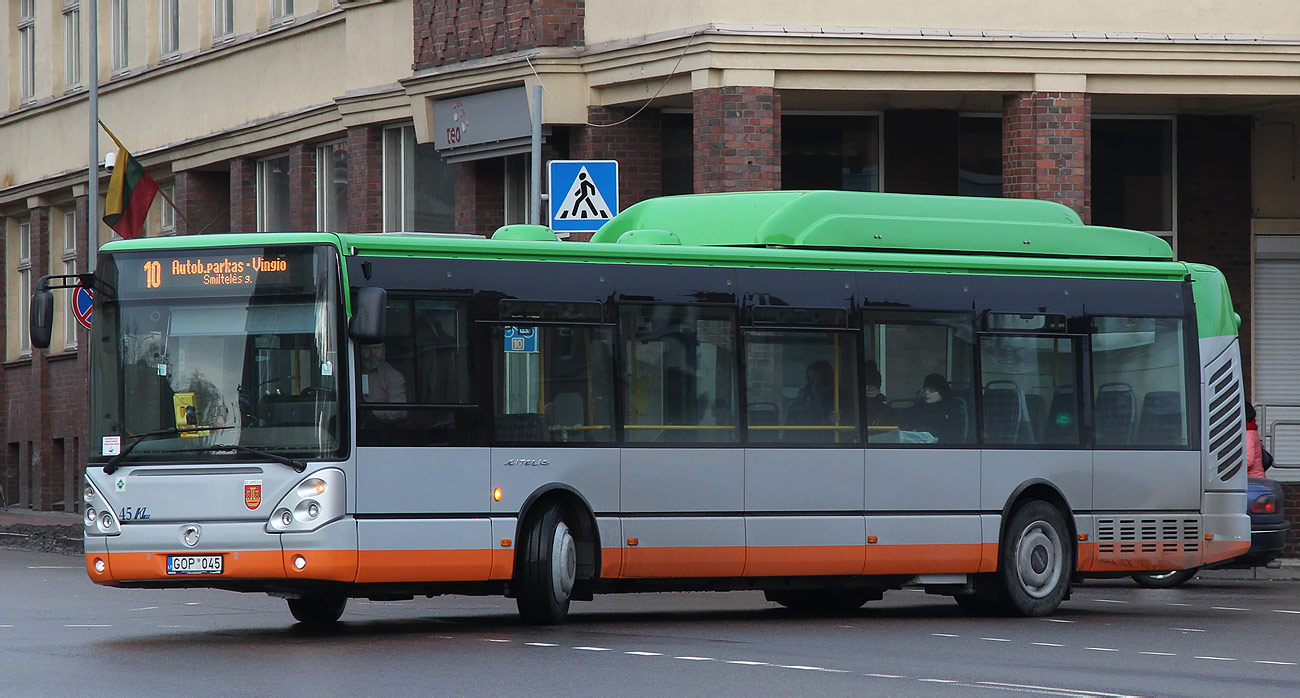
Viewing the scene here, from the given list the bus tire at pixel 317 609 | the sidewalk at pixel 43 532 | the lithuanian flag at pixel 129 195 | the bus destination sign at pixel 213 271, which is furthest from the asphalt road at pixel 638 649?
the lithuanian flag at pixel 129 195

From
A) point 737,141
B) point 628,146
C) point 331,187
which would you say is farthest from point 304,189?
point 737,141

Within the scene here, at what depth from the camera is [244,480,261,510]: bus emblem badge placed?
45.6 feet

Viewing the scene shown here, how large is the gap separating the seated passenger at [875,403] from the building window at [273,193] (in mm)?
17847

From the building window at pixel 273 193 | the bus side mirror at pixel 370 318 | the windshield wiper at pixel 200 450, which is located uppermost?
the building window at pixel 273 193

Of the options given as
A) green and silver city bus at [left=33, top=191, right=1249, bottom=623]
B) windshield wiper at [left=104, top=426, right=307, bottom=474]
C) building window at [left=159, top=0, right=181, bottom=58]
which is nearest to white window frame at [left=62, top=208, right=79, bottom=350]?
building window at [left=159, top=0, right=181, bottom=58]

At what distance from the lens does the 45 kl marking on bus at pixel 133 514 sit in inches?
551

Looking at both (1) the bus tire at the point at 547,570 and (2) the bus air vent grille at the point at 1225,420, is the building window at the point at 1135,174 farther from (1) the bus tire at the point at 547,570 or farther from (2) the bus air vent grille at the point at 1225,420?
(1) the bus tire at the point at 547,570

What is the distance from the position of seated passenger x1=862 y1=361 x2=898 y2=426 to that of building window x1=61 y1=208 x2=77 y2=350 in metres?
26.3

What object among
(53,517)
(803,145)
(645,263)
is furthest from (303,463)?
(53,517)

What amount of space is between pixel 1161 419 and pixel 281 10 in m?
18.6

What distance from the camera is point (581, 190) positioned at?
20.3m

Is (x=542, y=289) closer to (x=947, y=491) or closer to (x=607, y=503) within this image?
(x=607, y=503)

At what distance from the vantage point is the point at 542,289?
15.2 meters

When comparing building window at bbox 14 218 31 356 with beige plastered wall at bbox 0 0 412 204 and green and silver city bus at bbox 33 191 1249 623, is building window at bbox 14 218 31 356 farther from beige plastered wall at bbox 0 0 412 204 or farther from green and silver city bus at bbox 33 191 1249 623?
green and silver city bus at bbox 33 191 1249 623
